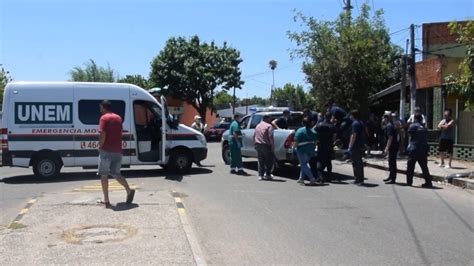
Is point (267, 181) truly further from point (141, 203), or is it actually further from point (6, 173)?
point (6, 173)

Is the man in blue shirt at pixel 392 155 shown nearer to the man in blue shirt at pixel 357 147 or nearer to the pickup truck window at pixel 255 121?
the man in blue shirt at pixel 357 147

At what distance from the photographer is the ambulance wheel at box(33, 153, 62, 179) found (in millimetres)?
14172

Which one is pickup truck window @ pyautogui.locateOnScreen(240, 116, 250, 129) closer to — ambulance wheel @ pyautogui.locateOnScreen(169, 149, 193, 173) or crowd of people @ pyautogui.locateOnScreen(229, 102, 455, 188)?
crowd of people @ pyautogui.locateOnScreen(229, 102, 455, 188)

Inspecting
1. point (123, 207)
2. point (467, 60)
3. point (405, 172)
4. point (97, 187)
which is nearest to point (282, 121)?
point (405, 172)

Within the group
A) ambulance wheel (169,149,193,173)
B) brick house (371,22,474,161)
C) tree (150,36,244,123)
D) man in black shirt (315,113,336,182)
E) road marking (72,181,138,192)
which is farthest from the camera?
tree (150,36,244,123)

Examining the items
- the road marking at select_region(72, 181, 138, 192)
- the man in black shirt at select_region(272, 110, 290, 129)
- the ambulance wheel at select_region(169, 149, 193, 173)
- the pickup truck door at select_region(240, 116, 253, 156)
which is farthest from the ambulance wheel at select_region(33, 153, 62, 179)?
the man in black shirt at select_region(272, 110, 290, 129)

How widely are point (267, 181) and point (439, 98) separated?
41.8 ft

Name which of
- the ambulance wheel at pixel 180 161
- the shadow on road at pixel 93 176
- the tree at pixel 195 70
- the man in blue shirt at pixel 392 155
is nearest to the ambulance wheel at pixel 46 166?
the shadow on road at pixel 93 176

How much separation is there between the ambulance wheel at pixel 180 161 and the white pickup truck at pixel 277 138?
1756mm

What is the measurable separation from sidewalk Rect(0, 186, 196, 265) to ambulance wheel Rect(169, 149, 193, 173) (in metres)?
5.42

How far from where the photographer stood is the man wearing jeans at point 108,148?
926 cm

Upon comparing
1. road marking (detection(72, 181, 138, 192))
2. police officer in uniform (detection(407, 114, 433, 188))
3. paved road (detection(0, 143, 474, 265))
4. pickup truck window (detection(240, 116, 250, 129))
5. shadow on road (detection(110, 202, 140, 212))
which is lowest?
paved road (detection(0, 143, 474, 265))

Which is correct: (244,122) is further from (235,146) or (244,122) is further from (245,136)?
(235,146)

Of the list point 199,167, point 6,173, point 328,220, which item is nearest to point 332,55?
point 199,167
